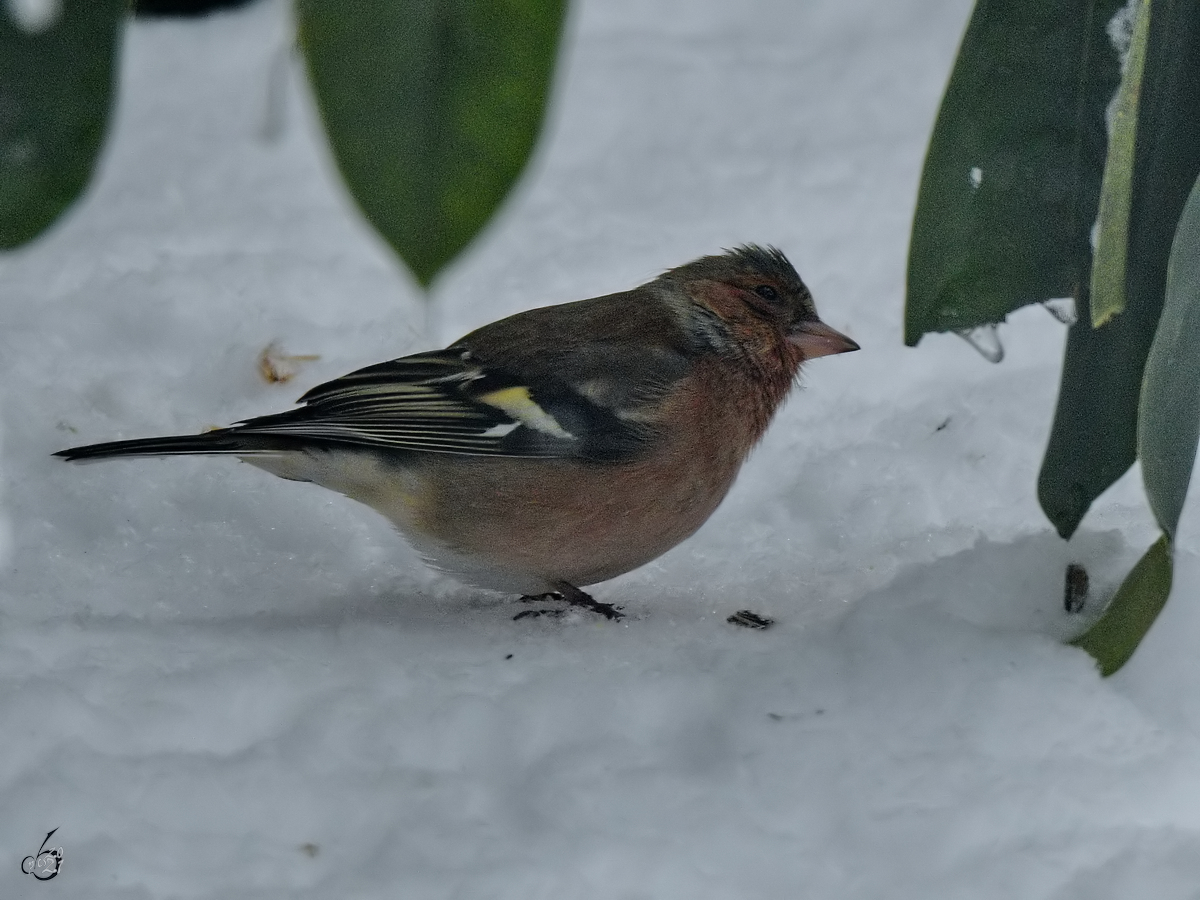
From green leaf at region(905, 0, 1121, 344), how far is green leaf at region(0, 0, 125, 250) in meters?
1.09

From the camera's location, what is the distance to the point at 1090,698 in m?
2.21

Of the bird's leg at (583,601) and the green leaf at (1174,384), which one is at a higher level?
the green leaf at (1174,384)

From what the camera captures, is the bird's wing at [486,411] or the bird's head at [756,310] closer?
the bird's wing at [486,411]

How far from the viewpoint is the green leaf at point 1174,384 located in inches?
66.2

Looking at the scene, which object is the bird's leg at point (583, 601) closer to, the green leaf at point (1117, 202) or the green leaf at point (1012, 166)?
the green leaf at point (1012, 166)

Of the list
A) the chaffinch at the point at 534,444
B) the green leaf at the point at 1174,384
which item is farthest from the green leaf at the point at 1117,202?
the chaffinch at the point at 534,444

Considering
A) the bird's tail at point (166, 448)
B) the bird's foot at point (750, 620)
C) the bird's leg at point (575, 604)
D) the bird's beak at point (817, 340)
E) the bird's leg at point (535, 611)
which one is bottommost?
the bird's leg at point (535, 611)

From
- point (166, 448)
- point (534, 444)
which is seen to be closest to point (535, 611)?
point (534, 444)

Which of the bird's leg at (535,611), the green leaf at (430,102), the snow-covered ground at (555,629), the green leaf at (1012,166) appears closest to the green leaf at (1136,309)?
the green leaf at (1012,166)

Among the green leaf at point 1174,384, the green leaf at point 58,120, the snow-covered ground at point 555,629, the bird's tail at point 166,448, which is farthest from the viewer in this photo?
the bird's tail at point 166,448

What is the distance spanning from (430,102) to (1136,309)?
1267 mm

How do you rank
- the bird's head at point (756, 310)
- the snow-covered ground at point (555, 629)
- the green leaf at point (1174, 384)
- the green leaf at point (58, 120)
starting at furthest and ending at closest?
the bird's head at point (756, 310) → the snow-covered ground at point (555, 629) → the green leaf at point (1174, 384) → the green leaf at point (58, 120)

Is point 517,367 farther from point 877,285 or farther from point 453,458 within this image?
point 877,285

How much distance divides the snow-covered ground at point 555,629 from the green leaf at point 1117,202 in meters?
0.60
